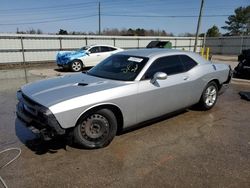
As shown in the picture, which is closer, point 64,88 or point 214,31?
point 64,88

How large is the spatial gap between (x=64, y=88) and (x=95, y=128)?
2.66 ft

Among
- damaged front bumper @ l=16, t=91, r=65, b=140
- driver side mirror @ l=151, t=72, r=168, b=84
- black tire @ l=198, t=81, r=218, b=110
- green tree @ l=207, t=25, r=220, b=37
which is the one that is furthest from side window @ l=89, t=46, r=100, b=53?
green tree @ l=207, t=25, r=220, b=37

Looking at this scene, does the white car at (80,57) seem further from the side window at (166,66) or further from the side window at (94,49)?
the side window at (166,66)

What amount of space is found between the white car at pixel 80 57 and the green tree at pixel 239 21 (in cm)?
5008

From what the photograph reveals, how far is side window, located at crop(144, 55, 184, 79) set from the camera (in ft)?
14.2

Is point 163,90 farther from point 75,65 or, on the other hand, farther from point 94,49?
point 94,49

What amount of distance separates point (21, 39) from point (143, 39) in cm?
1185

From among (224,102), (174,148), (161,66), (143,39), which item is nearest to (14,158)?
(174,148)

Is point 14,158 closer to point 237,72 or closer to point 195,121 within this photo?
point 195,121

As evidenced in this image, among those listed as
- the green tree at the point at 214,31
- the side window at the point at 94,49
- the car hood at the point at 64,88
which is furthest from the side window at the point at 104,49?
the green tree at the point at 214,31

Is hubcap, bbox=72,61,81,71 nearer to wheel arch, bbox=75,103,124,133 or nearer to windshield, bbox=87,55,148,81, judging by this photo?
windshield, bbox=87,55,148,81

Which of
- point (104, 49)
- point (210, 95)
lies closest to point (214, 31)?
point (104, 49)

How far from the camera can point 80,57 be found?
13453mm

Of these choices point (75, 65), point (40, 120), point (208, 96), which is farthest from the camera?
point (75, 65)
